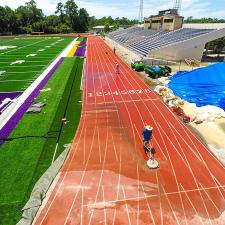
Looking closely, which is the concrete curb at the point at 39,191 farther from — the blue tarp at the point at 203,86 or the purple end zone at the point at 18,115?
the blue tarp at the point at 203,86

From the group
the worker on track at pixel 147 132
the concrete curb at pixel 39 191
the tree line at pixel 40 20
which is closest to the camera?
the concrete curb at pixel 39 191

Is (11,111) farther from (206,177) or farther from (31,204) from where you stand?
(206,177)

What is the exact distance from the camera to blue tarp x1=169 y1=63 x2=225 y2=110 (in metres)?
18.3

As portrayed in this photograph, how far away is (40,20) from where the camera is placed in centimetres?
10669

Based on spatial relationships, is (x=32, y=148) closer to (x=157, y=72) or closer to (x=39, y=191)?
(x=39, y=191)

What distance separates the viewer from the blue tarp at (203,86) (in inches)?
719

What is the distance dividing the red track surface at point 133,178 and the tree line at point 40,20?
98.8 metres

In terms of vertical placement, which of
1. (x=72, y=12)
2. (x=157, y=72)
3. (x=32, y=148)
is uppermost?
(x=72, y=12)

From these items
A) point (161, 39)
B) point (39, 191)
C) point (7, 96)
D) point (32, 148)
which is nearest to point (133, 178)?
point (39, 191)

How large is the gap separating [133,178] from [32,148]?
6101 mm

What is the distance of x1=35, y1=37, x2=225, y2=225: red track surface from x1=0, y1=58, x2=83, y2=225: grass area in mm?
999

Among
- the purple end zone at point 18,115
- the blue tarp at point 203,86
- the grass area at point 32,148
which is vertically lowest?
the purple end zone at point 18,115

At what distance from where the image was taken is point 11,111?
18.0 meters

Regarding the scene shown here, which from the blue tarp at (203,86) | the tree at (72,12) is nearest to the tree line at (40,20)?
the tree at (72,12)
